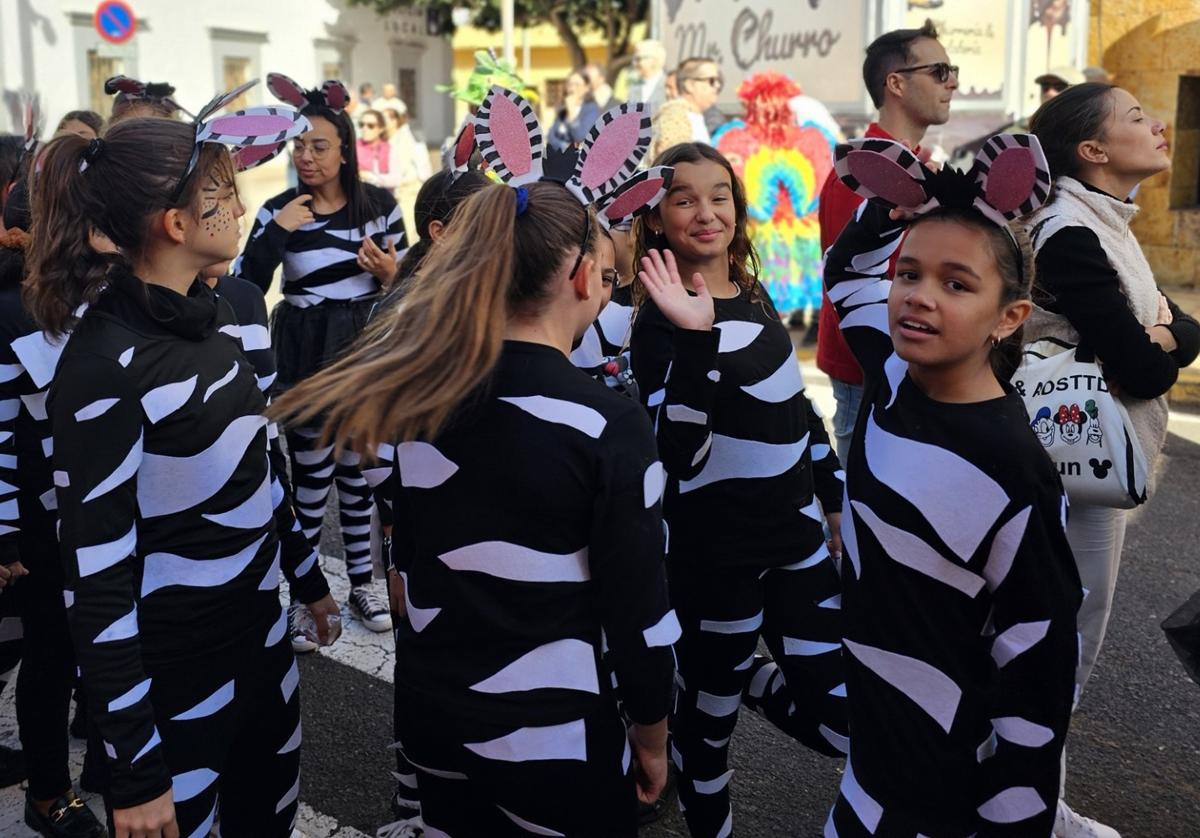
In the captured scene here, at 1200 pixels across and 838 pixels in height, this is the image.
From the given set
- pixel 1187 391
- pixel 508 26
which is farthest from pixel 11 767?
pixel 508 26

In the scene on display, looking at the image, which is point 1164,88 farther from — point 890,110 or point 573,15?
point 573,15

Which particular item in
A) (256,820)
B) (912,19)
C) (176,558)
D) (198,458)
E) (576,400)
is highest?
(912,19)

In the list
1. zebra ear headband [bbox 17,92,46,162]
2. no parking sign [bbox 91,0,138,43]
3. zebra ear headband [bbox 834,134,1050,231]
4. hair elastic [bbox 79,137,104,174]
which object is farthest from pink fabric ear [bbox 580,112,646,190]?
no parking sign [bbox 91,0,138,43]

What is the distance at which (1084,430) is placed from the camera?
9.13 feet

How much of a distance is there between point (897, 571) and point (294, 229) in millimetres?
3109

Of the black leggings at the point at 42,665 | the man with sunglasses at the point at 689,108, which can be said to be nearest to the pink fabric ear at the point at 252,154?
the black leggings at the point at 42,665

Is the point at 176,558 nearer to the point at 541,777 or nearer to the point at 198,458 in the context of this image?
the point at 198,458

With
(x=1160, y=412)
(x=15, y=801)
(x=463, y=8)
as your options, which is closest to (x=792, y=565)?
(x=1160, y=412)

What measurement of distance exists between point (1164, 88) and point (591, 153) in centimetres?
951

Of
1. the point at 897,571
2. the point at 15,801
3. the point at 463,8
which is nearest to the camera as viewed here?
the point at 897,571

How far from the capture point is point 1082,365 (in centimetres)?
283

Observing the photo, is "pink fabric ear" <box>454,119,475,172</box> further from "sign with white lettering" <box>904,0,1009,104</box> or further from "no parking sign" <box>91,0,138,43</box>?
"no parking sign" <box>91,0,138,43</box>

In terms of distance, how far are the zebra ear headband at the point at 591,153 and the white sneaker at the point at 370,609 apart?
2.47m

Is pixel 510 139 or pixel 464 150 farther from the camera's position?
pixel 464 150
